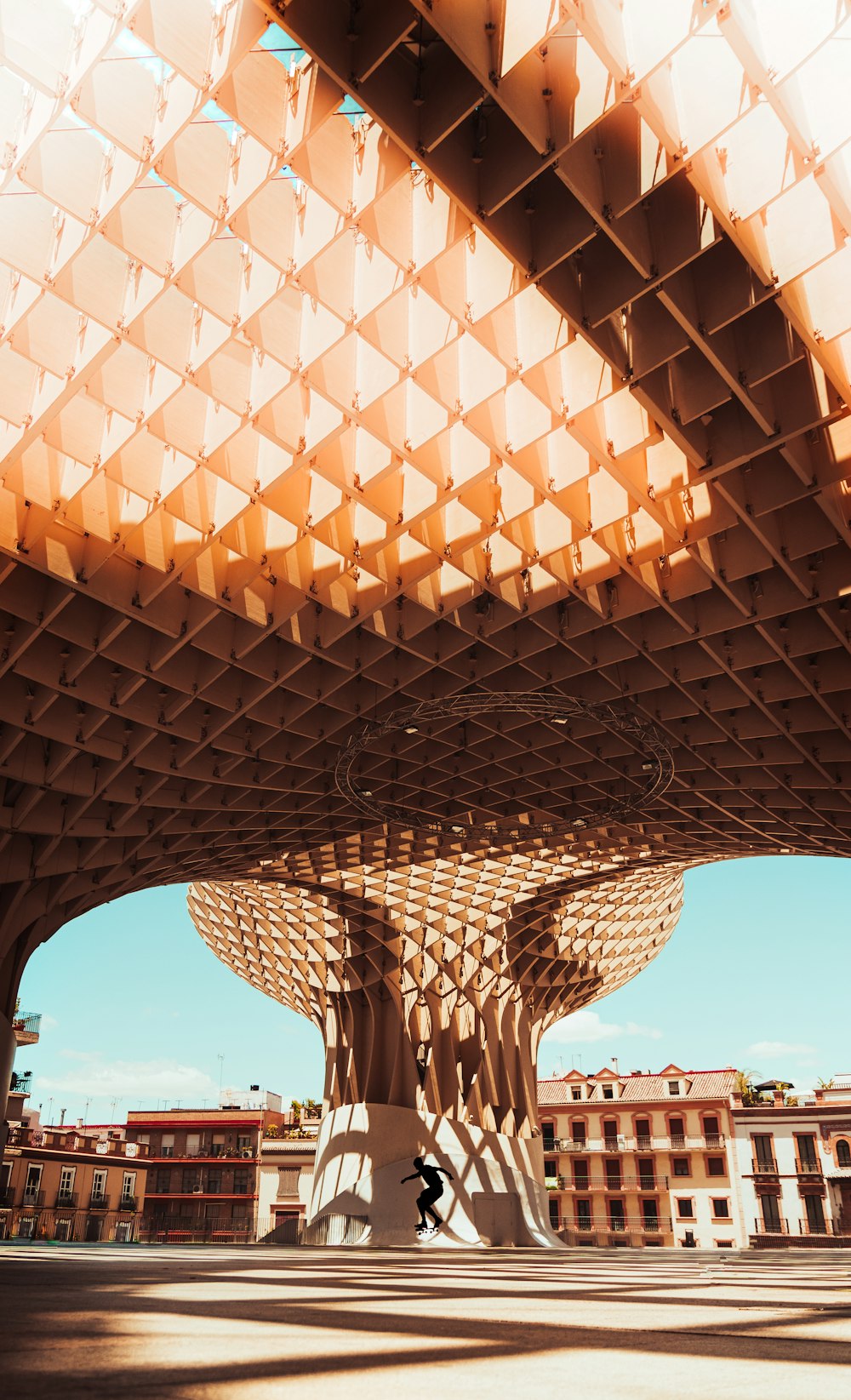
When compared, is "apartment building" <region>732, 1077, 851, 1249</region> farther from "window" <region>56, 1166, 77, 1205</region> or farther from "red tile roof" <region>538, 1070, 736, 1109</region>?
"window" <region>56, 1166, 77, 1205</region>

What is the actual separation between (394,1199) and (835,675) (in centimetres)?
3667

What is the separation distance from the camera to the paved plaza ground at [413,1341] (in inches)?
217

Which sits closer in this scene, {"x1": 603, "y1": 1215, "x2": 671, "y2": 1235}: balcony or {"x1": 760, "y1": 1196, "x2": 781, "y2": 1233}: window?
{"x1": 760, "y1": 1196, "x2": 781, "y2": 1233}: window

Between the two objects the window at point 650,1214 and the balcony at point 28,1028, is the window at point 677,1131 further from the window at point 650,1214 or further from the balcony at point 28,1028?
the balcony at point 28,1028

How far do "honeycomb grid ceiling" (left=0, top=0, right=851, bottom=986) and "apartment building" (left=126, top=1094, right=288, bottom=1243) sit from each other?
74.0 meters

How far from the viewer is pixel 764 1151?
85.9 m

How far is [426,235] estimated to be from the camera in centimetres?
1512

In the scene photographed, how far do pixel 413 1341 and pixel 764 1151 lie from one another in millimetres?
90176

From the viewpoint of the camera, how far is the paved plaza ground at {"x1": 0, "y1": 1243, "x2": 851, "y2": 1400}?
18.1 ft

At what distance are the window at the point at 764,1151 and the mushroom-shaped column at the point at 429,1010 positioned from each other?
38251 mm

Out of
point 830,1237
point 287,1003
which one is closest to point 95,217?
point 287,1003

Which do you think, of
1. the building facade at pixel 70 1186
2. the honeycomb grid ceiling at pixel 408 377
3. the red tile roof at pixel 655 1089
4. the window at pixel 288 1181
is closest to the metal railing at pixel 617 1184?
the red tile roof at pixel 655 1089

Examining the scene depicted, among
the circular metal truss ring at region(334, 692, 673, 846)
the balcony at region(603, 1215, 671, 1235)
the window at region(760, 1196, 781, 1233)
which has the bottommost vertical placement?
the balcony at region(603, 1215, 671, 1235)

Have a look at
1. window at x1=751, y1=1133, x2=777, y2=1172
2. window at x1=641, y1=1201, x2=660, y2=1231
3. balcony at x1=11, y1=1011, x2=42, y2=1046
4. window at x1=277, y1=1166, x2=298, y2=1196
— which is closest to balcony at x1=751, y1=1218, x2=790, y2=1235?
window at x1=751, y1=1133, x2=777, y2=1172
